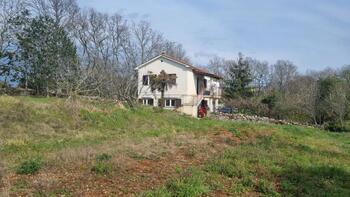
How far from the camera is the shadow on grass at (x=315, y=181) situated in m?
8.41

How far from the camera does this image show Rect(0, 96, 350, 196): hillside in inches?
295

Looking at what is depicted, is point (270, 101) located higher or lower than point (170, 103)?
higher

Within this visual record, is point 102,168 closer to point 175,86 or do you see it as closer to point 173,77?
point 173,77

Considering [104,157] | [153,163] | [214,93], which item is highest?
[214,93]

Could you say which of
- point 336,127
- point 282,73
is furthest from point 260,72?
point 336,127

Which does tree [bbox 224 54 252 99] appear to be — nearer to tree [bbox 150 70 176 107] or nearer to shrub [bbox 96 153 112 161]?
tree [bbox 150 70 176 107]

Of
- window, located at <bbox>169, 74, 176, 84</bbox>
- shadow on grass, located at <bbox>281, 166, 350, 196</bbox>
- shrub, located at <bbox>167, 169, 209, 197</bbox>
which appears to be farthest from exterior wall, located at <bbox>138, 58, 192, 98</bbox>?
shrub, located at <bbox>167, 169, 209, 197</bbox>

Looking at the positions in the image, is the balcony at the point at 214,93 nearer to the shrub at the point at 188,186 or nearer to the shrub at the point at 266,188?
the shrub at the point at 266,188

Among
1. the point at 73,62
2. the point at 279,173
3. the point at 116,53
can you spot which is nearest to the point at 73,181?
the point at 279,173

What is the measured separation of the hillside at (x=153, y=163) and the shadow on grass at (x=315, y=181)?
0.02 meters

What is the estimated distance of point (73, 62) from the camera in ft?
124

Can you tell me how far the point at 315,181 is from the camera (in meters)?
9.29

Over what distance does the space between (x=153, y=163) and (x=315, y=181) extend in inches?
151

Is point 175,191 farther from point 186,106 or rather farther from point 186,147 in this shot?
point 186,106
